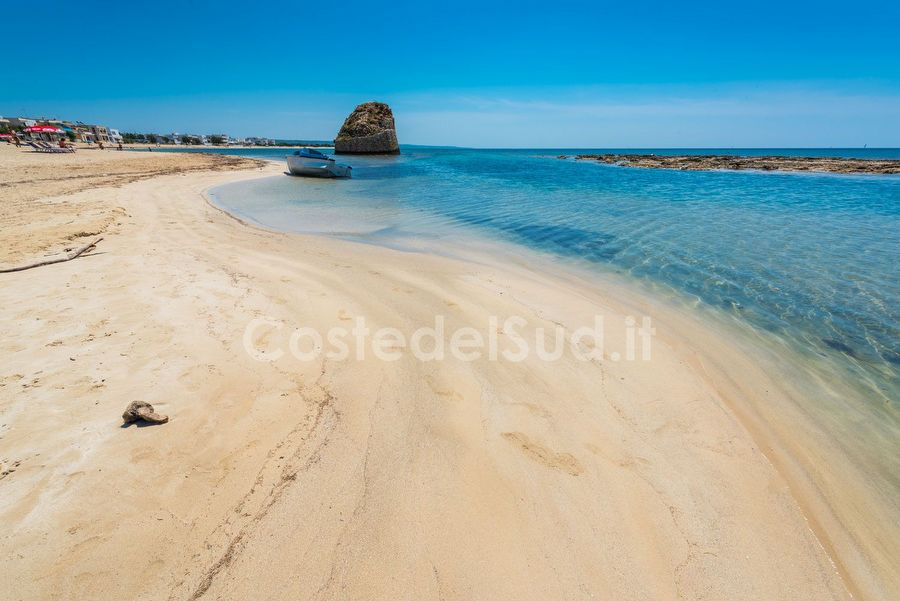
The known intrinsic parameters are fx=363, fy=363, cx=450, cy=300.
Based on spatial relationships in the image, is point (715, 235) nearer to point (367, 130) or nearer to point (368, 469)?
point (368, 469)

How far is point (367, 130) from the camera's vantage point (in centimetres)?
6900

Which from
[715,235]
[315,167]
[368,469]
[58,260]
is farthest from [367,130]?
[368,469]

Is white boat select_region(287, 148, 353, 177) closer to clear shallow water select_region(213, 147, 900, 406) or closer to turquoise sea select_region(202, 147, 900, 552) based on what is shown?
clear shallow water select_region(213, 147, 900, 406)

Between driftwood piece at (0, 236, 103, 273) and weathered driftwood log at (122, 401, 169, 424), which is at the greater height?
driftwood piece at (0, 236, 103, 273)

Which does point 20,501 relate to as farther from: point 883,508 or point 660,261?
point 660,261

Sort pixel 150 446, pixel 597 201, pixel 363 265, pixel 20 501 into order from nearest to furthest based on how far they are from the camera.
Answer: pixel 20 501
pixel 150 446
pixel 363 265
pixel 597 201

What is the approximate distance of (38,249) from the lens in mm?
7027

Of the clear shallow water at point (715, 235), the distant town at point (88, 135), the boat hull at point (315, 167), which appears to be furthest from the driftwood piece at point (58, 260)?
the distant town at point (88, 135)

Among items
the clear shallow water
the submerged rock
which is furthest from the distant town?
the clear shallow water

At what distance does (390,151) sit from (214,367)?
257 ft

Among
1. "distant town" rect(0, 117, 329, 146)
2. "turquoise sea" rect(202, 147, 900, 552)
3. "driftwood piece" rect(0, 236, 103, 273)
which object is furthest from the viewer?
"distant town" rect(0, 117, 329, 146)

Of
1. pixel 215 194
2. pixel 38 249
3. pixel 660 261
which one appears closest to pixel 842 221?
pixel 660 261

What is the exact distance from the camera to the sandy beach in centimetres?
226

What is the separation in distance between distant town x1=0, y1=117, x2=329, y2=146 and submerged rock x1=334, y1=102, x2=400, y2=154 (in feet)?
129
